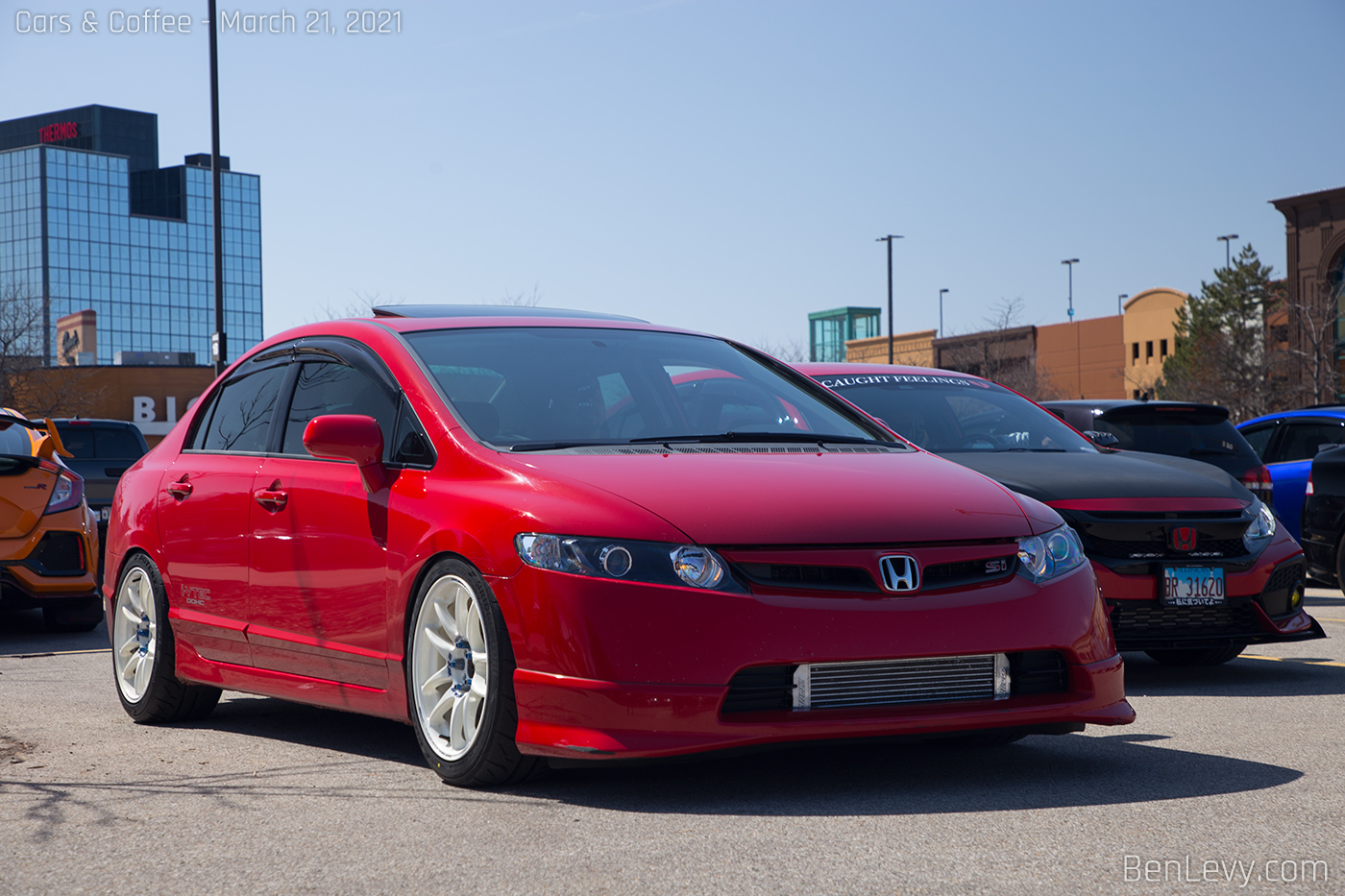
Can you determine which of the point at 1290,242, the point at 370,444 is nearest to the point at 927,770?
the point at 370,444

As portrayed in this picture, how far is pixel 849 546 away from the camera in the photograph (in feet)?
14.5

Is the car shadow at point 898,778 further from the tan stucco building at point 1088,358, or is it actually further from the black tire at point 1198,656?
the tan stucco building at point 1088,358

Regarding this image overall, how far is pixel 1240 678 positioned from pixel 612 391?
3815 millimetres

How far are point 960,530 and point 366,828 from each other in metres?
1.94

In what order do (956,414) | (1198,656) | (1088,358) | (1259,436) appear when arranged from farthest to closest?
1. (1088,358)
2. (1259,436)
3. (956,414)
4. (1198,656)

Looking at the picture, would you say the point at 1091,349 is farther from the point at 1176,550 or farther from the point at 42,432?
the point at 1176,550

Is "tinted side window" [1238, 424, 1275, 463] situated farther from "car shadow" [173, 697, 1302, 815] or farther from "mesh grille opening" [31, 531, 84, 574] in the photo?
"mesh grille opening" [31, 531, 84, 574]

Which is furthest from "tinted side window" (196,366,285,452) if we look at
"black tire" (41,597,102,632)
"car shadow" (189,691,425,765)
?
"black tire" (41,597,102,632)

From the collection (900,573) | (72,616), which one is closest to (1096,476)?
(900,573)

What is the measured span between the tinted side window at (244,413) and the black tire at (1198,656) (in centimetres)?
465

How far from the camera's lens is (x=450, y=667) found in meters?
4.74

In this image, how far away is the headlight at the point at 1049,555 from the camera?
4691 mm

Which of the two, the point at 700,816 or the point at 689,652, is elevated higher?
the point at 689,652

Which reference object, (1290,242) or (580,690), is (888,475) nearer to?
(580,690)
